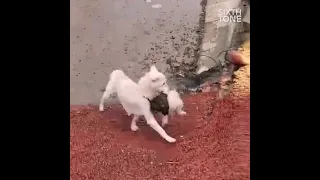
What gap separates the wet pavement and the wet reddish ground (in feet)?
0.38

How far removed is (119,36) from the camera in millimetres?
1374

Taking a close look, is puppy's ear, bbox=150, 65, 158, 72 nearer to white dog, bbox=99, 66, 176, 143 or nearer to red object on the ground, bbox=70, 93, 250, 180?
white dog, bbox=99, 66, 176, 143

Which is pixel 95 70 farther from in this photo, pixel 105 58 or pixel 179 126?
Answer: pixel 179 126

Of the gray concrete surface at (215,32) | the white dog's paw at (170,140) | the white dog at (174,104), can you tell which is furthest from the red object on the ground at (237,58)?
the white dog's paw at (170,140)

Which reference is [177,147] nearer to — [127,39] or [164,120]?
[164,120]

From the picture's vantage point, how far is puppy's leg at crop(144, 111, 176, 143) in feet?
4.43

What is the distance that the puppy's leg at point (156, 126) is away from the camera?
53.2 inches

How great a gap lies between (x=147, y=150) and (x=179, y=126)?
0.43ft

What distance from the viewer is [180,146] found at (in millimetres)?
1356

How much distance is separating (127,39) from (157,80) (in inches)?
6.7

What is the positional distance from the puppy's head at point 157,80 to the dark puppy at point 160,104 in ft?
0.06

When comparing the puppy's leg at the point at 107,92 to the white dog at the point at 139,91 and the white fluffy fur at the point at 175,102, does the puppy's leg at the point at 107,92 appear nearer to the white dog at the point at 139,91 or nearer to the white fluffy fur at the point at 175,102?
the white dog at the point at 139,91

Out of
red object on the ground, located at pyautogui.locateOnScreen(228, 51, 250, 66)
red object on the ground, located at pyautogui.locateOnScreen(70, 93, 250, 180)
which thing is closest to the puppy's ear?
red object on the ground, located at pyautogui.locateOnScreen(70, 93, 250, 180)
